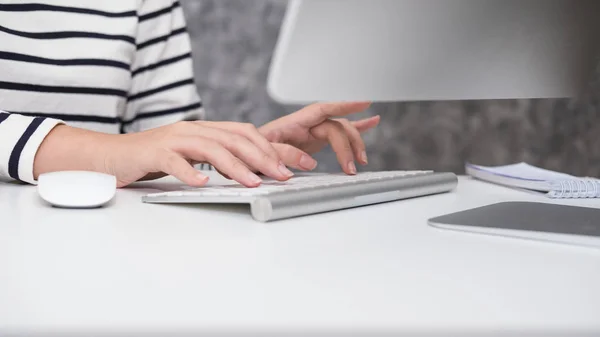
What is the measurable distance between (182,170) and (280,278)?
31 centimetres

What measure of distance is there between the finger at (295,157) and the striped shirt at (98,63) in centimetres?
38

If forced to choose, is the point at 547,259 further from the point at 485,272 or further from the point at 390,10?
the point at 390,10

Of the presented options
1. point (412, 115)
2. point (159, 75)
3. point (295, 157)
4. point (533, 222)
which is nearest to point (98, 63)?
point (159, 75)

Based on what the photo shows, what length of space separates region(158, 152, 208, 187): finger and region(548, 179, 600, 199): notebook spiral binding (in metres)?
0.37

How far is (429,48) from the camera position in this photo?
16.5 inches

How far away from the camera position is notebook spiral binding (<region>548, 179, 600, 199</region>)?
2.17ft

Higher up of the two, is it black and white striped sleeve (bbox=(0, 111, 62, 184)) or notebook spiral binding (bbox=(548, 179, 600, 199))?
black and white striped sleeve (bbox=(0, 111, 62, 184))

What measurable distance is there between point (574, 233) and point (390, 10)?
7.2 inches

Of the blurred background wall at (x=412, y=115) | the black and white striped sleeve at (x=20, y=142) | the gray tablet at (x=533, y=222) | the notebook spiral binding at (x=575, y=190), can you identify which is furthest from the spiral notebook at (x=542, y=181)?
the blurred background wall at (x=412, y=115)

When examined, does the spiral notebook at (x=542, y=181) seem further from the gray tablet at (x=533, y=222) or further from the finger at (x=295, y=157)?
the finger at (x=295, y=157)

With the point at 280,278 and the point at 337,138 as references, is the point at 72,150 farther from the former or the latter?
the point at 280,278

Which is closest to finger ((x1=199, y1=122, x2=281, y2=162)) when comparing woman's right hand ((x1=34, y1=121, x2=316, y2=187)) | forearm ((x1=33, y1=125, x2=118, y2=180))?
woman's right hand ((x1=34, y1=121, x2=316, y2=187))

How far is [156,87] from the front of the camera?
1174mm

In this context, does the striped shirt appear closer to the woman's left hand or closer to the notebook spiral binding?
the woman's left hand
